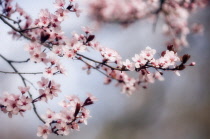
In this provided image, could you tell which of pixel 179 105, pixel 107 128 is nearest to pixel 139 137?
pixel 107 128

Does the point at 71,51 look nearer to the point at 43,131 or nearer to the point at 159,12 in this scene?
the point at 43,131

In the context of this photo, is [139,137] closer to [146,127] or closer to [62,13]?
[146,127]

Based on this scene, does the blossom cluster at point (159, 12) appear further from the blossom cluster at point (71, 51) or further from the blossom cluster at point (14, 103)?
the blossom cluster at point (14, 103)

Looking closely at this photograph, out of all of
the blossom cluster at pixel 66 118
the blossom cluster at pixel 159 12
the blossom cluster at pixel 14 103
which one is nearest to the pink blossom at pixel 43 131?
the blossom cluster at pixel 66 118

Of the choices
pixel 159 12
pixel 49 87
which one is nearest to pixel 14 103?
pixel 49 87

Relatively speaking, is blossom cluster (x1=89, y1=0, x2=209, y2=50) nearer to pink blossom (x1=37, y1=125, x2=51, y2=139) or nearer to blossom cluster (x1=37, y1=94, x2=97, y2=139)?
blossom cluster (x1=37, y1=94, x2=97, y2=139)

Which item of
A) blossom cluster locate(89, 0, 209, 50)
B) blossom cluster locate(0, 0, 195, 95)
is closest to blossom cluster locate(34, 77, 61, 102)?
blossom cluster locate(0, 0, 195, 95)
